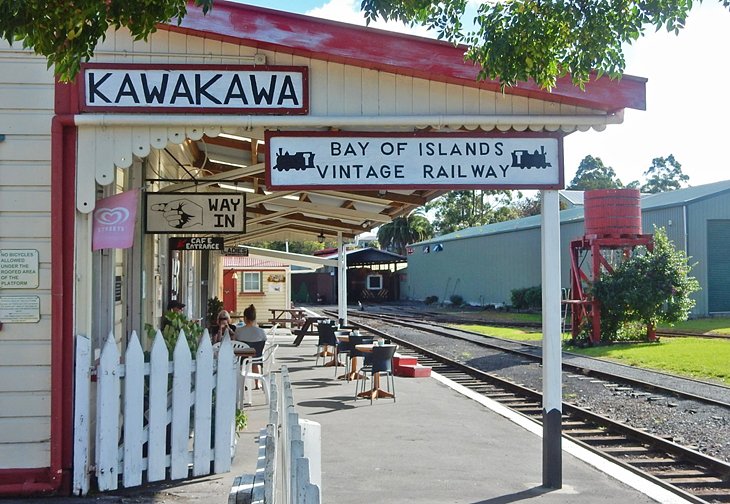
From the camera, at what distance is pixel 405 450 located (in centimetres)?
784

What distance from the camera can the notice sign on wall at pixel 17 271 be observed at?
6.08 m

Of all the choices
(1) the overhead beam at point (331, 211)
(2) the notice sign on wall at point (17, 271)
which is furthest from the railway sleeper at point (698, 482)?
(1) the overhead beam at point (331, 211)

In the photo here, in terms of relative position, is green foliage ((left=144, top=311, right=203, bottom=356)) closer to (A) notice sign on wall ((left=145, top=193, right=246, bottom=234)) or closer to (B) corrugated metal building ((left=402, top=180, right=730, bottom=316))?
(A) notice sign on wall ((left=145, top=193, right=246, bottom=234))

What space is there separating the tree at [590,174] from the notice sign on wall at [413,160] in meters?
94.5

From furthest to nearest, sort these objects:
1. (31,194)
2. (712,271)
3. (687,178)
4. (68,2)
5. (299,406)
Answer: (687,178), (712,271), (299,406), (31,194), (68,2)

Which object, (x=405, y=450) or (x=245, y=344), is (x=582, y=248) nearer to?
(x=245, y=344)

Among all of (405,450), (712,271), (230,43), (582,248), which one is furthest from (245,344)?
(712,271)

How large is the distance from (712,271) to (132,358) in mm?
30309

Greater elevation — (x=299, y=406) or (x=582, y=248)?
(x=582, y=248)

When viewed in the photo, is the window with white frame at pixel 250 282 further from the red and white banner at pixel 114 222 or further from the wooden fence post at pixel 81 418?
the wooden fence post at pixel 81 418

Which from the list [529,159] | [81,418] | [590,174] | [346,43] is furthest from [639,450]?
[590,174]

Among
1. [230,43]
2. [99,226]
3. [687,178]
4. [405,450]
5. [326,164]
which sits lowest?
[405,450]

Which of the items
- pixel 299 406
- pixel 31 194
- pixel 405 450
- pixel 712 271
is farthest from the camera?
pixel 712 271

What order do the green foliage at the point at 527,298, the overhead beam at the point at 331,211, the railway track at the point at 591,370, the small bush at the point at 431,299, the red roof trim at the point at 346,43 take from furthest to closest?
the small bush at the point at 431,299
the green foliage at the point at 527,298
the overhead beam at the point at 331,211
the railway track at the point at 591,370
the red roof trim at the point at 346,43
